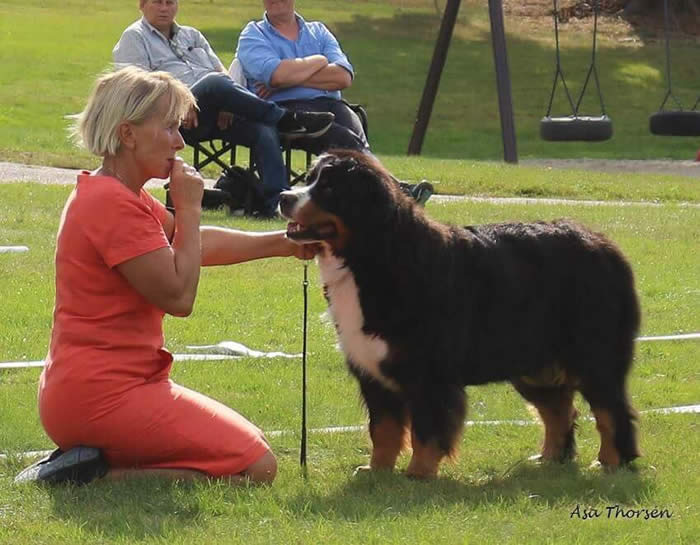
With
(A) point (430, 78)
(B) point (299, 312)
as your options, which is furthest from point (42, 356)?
(A) point (430, 78)

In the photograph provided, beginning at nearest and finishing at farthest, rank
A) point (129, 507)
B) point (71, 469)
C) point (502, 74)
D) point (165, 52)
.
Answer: point (129, 507) < point (71, 469) < point (165, 52) < point (502, 74)

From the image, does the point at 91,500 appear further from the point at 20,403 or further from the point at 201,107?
the point at 201,107

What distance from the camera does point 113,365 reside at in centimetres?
546

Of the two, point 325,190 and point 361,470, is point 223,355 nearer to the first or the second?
point 361,470

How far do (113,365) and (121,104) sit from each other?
103cm

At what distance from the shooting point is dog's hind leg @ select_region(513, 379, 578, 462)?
6.21 m

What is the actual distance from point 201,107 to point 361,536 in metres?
8.32

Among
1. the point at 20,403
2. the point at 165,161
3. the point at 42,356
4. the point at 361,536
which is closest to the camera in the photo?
the point at 361,536

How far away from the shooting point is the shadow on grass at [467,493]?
5172 millimetres

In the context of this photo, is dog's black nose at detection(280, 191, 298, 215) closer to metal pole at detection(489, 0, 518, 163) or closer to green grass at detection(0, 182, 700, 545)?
green grass at detection(0, 182, 700, 545)

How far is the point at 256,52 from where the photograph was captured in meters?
13.1

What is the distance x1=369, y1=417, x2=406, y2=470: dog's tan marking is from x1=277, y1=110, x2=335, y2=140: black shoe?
708 centimetres

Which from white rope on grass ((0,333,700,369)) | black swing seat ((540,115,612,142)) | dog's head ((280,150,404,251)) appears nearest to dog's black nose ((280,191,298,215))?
dog's head ((280,150,404,251))

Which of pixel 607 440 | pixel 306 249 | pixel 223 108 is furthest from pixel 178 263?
pixel 223 108
